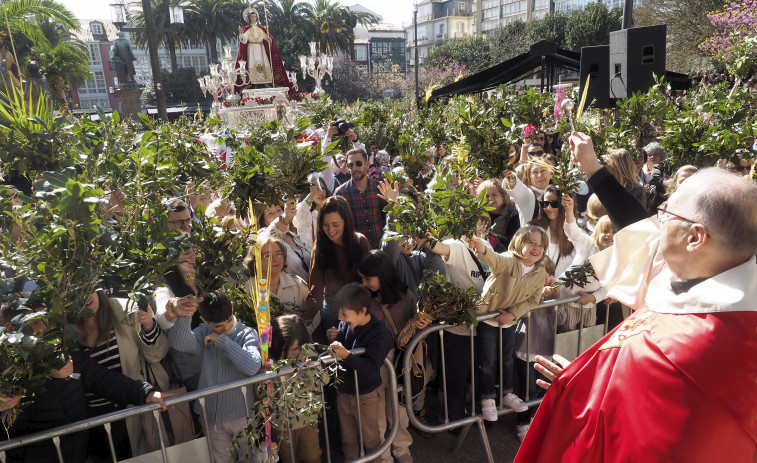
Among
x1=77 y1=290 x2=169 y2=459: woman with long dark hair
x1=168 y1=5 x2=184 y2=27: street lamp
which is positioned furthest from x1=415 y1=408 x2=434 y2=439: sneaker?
x1=168 y1=5 x2=184 y2=27: street lamp

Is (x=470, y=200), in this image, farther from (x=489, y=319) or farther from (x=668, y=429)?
(x=668, y=429)

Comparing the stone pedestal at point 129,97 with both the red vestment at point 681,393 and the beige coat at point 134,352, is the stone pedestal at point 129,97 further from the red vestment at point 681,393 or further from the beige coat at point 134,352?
the red vestment at point 681,393

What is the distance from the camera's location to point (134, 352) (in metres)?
2.89

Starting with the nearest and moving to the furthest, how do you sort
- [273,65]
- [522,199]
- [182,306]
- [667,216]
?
[667,216] → [182,306] → [522,199] → [273,65]

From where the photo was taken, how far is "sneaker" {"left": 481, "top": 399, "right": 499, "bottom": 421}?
3361 mm

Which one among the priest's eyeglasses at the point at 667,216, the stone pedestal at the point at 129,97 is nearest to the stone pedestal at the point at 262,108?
the stone pedestal at the point at 129,97

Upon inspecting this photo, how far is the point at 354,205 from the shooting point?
509 cm

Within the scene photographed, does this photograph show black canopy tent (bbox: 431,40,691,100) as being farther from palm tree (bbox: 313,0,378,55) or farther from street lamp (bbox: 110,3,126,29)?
palm tree (bbox: 313,0,378,55)

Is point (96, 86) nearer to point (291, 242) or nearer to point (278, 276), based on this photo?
point (291, 242)

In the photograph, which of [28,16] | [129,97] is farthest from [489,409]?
[129,97]

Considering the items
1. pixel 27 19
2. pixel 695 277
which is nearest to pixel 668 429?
pixel 695 277

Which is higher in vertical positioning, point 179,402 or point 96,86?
point 96,86

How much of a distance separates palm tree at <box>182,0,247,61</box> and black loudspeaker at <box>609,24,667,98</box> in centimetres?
4072

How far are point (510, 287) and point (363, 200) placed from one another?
218 cm
